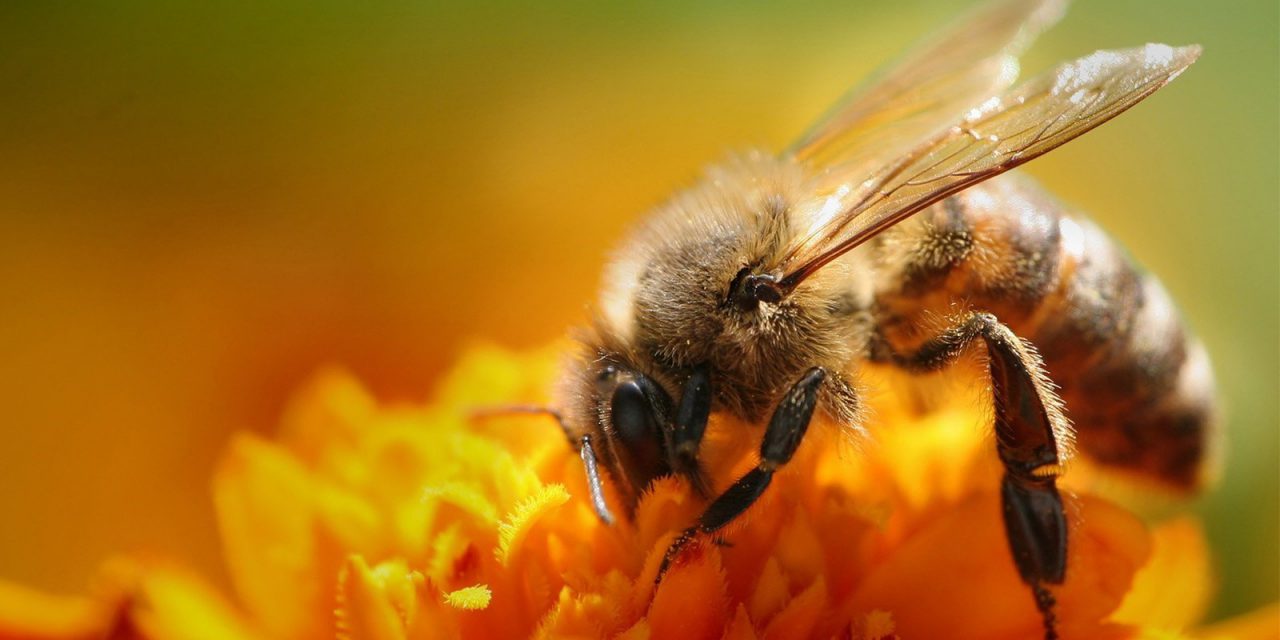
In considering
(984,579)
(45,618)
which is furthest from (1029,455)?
(45,618)

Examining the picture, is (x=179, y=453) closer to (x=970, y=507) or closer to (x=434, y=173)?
(x=434, y=173)

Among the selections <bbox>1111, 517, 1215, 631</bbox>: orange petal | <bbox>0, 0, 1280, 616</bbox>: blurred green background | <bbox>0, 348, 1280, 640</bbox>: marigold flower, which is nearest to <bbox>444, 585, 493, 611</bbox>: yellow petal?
<bbox>0, 348, 1280, 640</bbox>: marigold flower

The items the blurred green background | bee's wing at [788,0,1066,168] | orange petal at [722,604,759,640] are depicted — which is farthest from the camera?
the blurred green background

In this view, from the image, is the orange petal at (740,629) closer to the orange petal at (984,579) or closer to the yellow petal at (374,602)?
the orange petal at (984,579)

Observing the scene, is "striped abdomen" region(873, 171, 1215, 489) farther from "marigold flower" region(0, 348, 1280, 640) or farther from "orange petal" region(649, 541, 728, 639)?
"orange petal" region(649, 541, 728, 639)

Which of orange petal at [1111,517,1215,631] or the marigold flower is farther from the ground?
the marigold flower

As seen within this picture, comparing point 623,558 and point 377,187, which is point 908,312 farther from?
point 377,187
